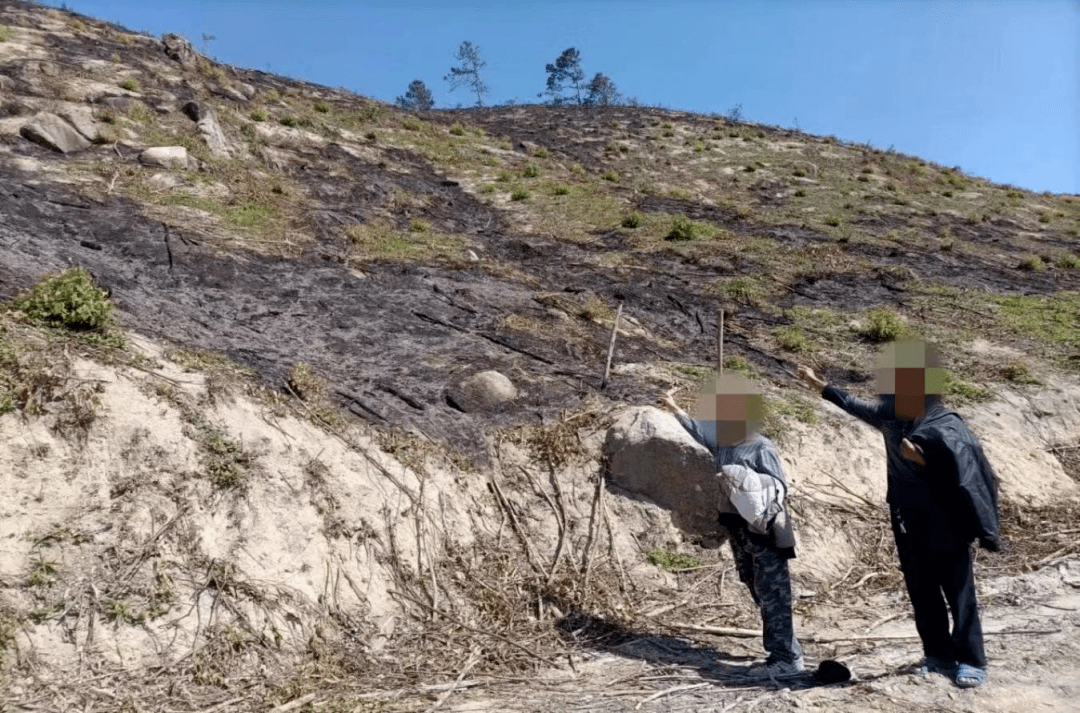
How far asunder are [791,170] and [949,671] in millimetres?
20922

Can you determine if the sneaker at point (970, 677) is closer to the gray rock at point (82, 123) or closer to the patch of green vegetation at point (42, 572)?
the patch of green vegetation at point (42, 572)

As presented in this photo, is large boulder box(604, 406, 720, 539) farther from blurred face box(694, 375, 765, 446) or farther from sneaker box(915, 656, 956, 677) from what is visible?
sneaker box(915, 656, 956, 677)

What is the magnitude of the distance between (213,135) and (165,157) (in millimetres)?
1948

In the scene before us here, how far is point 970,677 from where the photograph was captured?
12.5 ft

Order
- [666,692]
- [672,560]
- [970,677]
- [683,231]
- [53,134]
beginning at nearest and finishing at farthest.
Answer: [970,677], [666,692], [672,560], [53,134], [683,231]

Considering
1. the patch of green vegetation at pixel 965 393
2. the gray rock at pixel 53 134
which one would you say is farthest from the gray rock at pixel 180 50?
the patch of green vegetation at pixel 965 393

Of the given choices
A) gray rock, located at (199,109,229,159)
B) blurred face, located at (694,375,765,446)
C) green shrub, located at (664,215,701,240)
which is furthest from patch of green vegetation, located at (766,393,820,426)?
gray rock, located at (199,109,229,159)

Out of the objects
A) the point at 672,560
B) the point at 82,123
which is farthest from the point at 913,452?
the point at 82,123

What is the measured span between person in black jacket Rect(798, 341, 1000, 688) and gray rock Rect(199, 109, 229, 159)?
1213cm

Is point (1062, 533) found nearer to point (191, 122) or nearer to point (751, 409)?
point (751, 409)

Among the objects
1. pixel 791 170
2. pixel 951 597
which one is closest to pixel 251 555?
pixel 951 597

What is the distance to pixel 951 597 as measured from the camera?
380 centimetres

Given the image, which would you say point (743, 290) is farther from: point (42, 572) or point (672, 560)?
point (42, 572)

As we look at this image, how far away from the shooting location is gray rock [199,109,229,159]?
1293 centimetres
